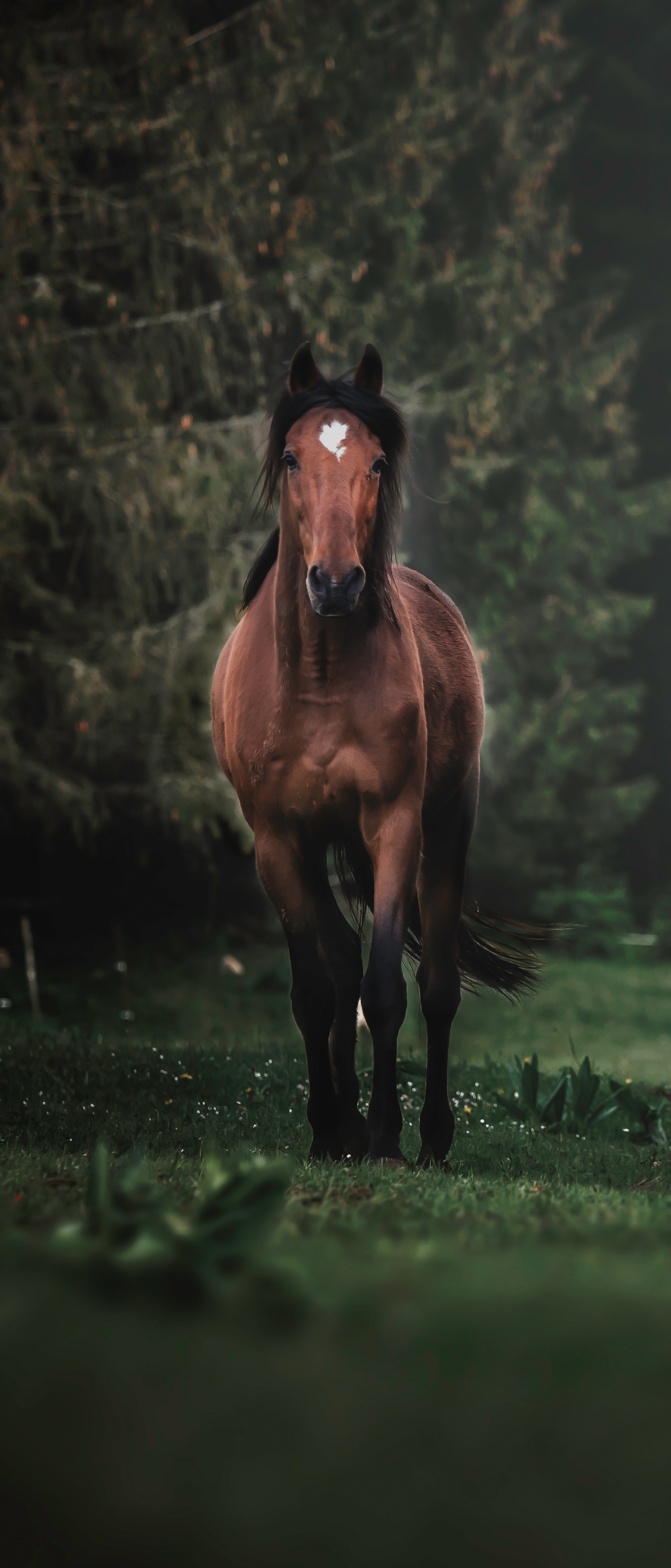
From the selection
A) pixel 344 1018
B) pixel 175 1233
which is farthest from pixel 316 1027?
pixel 175 1233

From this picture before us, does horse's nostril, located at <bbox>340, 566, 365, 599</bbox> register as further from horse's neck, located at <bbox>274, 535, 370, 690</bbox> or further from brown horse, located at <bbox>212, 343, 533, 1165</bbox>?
horse's neck, located at <bbox>274, 535, 370, 690</bbox>

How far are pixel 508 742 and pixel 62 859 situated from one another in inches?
244

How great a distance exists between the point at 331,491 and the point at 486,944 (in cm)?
277

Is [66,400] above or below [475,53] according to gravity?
below

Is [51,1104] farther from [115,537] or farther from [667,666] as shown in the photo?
[667,666]

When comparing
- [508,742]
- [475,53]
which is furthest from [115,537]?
[475,53]

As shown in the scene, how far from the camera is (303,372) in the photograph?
4703mm

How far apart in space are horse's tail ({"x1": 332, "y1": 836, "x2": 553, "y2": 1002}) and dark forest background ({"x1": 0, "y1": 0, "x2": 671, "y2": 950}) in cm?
500

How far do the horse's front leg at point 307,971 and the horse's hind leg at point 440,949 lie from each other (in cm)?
43

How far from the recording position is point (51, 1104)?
5.92 meters

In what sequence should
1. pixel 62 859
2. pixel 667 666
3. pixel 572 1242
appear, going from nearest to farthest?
pixel 572 1242 → pixel 62 859 → pixel 667 666

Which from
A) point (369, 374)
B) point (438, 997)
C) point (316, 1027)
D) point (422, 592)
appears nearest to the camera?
point (369, 374)

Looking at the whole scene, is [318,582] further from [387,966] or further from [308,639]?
[387,966]

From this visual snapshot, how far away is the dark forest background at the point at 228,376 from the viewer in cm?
1116
